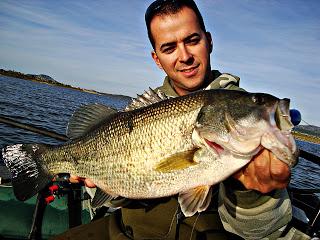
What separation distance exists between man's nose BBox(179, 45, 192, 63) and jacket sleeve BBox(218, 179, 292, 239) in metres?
1.76

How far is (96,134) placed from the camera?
3.38m

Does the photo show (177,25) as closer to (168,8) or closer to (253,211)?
(168,8)

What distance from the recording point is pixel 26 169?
3738 millimetres

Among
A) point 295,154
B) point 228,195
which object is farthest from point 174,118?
point 295,154

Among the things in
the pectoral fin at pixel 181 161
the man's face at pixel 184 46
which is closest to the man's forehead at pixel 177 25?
the man's face at pixel 184 46

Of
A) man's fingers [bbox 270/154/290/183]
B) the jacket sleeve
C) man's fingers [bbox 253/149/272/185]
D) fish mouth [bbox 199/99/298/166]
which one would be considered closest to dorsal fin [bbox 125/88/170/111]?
fish mouth [bbox 199/99/298/166]

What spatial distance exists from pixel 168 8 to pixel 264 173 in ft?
8.38

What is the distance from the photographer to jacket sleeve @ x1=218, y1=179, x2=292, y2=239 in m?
2.72

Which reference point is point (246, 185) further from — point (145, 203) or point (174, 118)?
point (145, 203)

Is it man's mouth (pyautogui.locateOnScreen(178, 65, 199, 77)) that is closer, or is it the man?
the man

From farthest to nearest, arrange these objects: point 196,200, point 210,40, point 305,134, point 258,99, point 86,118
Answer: point 305,134 → point 210,40 → point 86,118 → point 196,200 → point 258,99

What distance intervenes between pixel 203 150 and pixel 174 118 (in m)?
0.42

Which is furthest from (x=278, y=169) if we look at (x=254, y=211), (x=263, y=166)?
(x=254, y=211)

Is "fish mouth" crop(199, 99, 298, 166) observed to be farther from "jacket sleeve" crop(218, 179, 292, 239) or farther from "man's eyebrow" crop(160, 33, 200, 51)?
"man's eyebrow" crop(160, 33, 200, 51)
